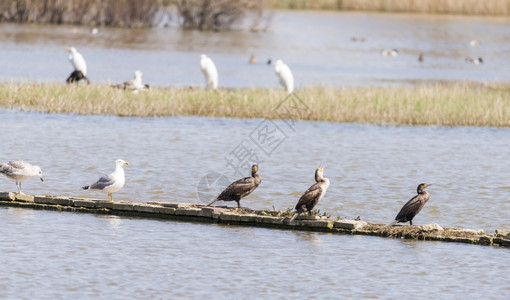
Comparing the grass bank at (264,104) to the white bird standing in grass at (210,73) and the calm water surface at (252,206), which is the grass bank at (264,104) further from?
the white bird standing in grass at (210,73)

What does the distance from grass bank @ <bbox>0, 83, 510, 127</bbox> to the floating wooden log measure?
14.8 metres

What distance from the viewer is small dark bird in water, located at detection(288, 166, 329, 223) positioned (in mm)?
17203

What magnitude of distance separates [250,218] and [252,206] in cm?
267

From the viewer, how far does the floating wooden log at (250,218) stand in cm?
1730

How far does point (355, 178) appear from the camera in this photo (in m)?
25.2

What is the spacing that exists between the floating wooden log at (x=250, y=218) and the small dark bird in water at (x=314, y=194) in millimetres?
273

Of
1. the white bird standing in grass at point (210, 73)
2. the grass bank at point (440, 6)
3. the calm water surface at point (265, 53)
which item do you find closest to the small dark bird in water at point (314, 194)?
the calm water surface at point (265, 53)

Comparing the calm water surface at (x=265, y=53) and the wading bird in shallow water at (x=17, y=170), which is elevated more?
the calm water surface at (x=265, y=53)

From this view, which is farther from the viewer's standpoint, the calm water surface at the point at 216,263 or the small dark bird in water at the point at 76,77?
the small dark bird in water at the point at 76,77

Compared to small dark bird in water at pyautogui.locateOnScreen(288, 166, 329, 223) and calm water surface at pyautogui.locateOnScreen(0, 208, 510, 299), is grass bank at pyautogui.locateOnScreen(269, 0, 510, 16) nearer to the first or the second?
small dark bird in water at pyautogui.locateOnScreen(288, 166, 329, 223)

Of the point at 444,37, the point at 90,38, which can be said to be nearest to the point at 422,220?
the point at 90,38

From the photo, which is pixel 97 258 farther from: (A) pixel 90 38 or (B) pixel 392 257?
(A) pixel 90 38

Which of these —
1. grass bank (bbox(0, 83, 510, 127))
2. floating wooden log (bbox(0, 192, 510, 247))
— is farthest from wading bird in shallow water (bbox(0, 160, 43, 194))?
grass bank (bbox(0, 83, 510, 127))

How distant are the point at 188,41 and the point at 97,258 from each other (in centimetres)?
5676
